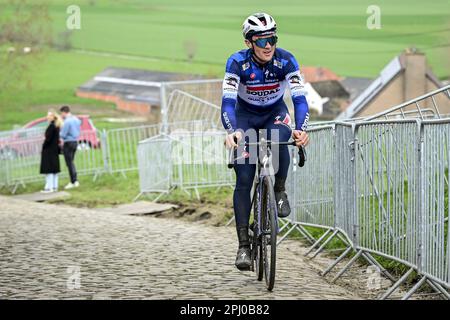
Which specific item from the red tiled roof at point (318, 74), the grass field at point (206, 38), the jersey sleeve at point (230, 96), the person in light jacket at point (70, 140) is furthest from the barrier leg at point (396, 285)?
the red tiled roof at point (318, 74)

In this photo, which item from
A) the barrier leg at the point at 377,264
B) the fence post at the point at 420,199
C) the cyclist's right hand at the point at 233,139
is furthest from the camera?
the barrier leg at the point at 377,264

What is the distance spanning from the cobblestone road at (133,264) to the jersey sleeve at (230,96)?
133cm

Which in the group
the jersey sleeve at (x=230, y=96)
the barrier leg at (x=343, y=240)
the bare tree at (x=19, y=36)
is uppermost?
the bare tree at (x=19, y=36)

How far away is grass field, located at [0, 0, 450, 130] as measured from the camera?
58594mm

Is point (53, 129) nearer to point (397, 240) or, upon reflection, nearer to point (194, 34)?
point (397, 240)

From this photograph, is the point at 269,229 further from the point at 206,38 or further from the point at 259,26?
the point at 206,38

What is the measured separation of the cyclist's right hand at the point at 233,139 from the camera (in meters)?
8.71

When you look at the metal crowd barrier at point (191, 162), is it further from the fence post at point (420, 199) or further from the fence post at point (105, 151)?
the fence post at point (420, 199)

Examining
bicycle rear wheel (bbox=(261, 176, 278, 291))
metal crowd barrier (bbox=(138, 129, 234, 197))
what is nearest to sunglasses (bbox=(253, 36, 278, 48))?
bicycle rear wheel (bbox=(261, 176, 278, 291))

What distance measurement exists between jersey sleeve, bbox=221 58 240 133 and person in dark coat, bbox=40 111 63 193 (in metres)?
17.3

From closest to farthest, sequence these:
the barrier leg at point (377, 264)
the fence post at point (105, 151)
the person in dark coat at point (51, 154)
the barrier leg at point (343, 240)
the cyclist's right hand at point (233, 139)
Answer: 1. the cyclist's right hand at point (233, 139)
2. the barrier leg at point (377, 264)
3. the barrier leg at point (343, 240)
4. the person in dark coat at point (51, 154)
5. the fence post at point (105, 151)

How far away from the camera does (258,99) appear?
9320 millimetres

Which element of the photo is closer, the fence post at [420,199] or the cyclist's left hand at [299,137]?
the fence post at [420,199]

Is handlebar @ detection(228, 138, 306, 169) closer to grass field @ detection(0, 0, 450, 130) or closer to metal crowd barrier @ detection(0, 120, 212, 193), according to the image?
metal crowd barrier @ detection(0, 120, 212, 193)
